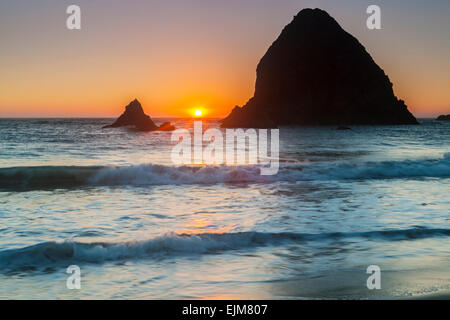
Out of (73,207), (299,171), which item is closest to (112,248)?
(73,207)

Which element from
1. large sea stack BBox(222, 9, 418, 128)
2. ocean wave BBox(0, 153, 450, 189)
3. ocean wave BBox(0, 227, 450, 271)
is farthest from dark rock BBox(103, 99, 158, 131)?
ocean wave BBox(0, 227, 450, 271)

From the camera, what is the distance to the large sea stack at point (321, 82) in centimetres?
12412

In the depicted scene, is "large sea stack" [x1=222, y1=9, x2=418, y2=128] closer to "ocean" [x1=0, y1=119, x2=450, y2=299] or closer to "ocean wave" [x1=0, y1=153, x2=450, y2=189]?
"ocean wave" [x1=0, y1=153, x2=450, y2=189]

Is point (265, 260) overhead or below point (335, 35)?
below

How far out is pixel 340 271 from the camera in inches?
244

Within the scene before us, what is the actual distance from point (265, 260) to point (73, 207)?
6.14 meters

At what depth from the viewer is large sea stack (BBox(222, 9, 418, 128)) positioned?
124m

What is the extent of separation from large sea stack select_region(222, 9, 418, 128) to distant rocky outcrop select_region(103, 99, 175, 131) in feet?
159

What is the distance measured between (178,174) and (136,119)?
59539mm

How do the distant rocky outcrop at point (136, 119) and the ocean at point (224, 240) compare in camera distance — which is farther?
the distant rocky outcrop at point (136, 119)

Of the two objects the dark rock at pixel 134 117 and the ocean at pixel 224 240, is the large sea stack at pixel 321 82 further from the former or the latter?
the ocean at pixel 224 240

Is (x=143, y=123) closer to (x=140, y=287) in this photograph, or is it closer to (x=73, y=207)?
(x=73, y=207)

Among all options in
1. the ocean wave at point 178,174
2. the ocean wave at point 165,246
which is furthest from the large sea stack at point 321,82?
the ocean wave at point 165,246

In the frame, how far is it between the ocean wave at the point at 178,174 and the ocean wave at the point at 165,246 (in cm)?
872
